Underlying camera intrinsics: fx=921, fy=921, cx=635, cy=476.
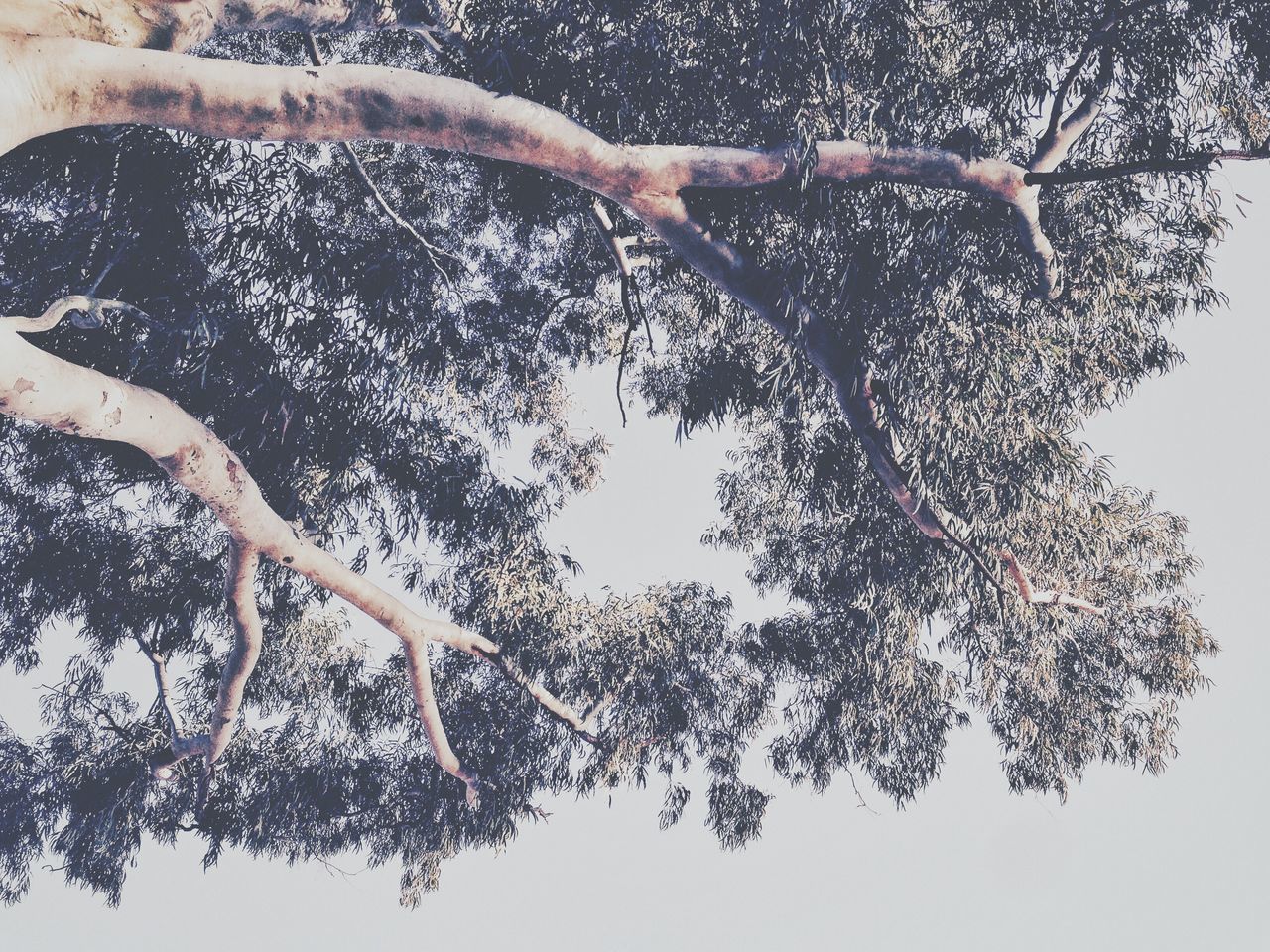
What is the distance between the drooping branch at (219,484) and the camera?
3.53 metres

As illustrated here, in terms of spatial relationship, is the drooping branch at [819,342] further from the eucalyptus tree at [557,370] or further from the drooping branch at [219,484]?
the drooping branch at [219,484]

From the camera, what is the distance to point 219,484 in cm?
468

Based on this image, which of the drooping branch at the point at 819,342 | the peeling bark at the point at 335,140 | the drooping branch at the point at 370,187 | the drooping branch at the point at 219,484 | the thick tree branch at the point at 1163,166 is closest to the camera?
the peeling bark at the point at 335,140

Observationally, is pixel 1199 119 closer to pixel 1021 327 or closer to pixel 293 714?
pixel 1021 327

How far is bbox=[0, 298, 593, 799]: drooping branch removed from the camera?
11.6 feet

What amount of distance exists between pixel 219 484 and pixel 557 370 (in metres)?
4.26

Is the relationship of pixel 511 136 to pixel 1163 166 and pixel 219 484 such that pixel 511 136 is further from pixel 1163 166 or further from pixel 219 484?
pixel 1163 166

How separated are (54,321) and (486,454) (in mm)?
3938

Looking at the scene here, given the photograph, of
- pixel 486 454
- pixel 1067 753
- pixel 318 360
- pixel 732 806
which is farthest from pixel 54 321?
pixel 1067 753

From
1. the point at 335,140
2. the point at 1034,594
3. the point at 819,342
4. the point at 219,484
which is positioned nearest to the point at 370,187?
the point at 335,140

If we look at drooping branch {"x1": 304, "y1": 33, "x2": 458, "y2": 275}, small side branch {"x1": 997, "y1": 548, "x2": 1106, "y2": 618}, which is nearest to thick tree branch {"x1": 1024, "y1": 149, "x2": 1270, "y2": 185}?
small side branch {"x1": 997, "y1": 548, "x2": 1106, "y2": 618}

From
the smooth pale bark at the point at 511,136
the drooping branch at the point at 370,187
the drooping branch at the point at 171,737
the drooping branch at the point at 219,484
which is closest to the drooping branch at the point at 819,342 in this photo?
the smooth pale bark at the point at 511,136

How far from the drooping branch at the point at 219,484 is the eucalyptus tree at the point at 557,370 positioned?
0.02 m

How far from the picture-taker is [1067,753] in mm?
9125
